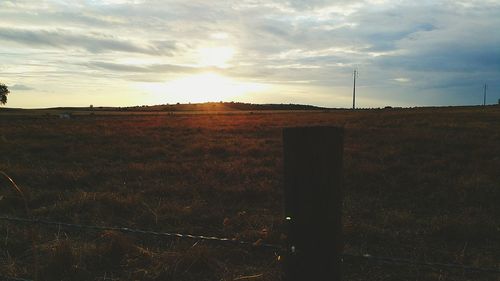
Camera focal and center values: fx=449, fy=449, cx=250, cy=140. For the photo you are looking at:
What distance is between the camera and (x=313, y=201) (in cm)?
239

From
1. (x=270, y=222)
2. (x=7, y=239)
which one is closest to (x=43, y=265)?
(x=7, y=239)

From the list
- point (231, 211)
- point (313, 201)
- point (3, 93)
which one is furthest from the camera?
point (3, 93)

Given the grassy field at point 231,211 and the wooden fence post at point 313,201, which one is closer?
the wooden fence post at point 313,201

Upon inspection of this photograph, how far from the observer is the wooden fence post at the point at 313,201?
2346 mm

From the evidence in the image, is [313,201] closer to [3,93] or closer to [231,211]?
[231,211]

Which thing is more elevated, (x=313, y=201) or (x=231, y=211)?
(x=313, y=201)

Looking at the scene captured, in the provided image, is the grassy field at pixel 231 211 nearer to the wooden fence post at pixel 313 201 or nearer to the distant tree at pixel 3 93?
the wooden fence post at pixel 313 201

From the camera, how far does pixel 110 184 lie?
36.4ft

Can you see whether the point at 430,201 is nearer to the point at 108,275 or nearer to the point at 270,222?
the point at 270,222

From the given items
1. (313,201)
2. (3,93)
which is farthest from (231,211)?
(3,93)

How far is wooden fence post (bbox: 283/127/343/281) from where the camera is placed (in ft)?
7.70

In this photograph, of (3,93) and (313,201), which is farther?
(3,93)

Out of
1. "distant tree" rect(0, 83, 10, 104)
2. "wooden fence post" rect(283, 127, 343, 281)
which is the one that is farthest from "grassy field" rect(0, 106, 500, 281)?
"distant tree" rect(0, 83, 10, 104)


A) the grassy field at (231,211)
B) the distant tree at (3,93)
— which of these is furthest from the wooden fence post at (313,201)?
the distant tree at (3,93)
